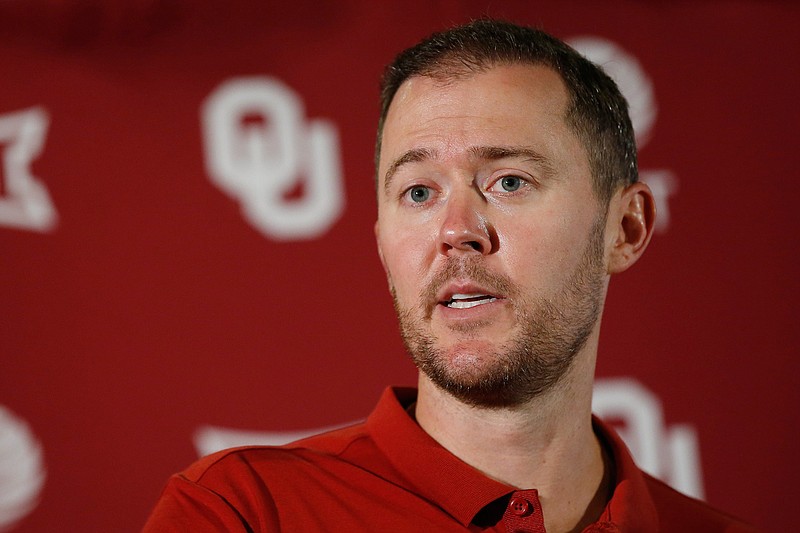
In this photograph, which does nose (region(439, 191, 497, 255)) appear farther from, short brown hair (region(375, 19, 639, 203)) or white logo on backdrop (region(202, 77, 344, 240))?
white logo on backdrop (region(202, 77, 344, 240))

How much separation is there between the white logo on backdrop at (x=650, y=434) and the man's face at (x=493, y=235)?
3.75 feet

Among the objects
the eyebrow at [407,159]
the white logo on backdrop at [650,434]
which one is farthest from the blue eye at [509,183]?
the white logo on backdrop at [650,434]

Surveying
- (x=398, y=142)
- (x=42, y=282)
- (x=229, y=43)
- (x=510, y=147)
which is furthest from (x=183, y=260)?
(x=510, y=147)

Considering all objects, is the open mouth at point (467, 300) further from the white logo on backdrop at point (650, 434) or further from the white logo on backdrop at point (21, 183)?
the white logo on backdrop at point (21, 183)

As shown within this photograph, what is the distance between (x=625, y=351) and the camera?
2.81 meters

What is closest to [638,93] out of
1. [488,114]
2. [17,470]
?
[488,114]

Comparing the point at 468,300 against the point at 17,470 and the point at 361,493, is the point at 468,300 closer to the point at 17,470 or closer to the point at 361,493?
the point at 361,493

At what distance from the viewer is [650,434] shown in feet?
9.06

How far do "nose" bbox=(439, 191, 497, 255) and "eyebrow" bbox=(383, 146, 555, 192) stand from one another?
0.08m

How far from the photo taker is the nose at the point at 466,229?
1.51 m

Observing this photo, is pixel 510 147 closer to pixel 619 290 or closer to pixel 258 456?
pixel 258 456

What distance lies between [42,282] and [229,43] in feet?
2.81

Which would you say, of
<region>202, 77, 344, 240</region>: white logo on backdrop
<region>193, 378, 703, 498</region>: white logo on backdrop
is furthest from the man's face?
<region>193, 378, 703, 498</region>: white logo on backdrop

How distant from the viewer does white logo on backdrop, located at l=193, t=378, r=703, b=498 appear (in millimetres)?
2756
